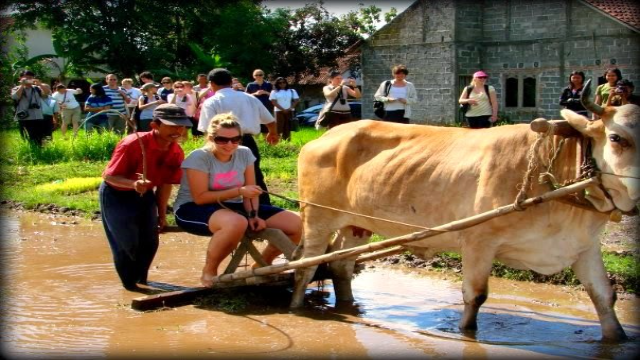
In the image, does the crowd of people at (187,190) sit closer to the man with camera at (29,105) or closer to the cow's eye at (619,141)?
the cow's eye at (619,141)

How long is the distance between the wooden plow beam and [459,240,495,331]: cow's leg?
1.00 ft

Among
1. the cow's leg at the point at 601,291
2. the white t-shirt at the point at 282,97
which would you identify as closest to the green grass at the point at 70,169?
the white t-shirt at the point at 282,97

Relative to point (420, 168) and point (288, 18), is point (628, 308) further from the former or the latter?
point (288, 18)

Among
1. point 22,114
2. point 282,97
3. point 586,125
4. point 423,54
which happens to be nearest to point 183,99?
point 22,114

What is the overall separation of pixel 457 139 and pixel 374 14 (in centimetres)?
4327

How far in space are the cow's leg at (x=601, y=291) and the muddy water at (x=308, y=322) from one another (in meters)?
0.12

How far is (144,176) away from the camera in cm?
727

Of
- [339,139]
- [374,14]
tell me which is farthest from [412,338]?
[374,14]

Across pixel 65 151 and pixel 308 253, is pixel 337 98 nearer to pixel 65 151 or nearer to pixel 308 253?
pixel 65 151

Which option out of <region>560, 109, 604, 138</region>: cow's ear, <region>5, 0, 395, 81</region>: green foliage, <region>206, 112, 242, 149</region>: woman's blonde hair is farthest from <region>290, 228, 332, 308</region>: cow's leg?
<region>5, 0, 395, 81</region>: green foliage

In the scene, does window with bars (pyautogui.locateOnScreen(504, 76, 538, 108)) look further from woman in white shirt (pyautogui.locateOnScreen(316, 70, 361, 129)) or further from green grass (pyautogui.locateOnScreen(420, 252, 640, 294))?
green grass (pyautogui.locateOnScreen(420, 252, 640, 294))

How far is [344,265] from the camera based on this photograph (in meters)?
7.49

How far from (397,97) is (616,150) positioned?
26.9ft

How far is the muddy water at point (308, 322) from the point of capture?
5992 mm
